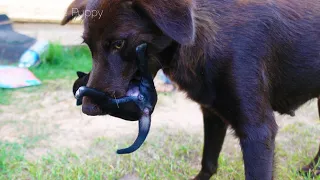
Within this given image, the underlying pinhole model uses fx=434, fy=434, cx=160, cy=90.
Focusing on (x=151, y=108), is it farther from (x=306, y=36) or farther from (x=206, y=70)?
(x=306, y=36)

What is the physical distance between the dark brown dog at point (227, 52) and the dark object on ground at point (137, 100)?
31 mm

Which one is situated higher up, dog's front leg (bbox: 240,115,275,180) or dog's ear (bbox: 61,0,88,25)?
dog's ear (bbox: 61,0,88,25)

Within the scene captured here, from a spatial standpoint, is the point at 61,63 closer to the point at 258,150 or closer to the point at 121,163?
the point at 121,163

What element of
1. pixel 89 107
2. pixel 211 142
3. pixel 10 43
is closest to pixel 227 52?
pixel 89 107

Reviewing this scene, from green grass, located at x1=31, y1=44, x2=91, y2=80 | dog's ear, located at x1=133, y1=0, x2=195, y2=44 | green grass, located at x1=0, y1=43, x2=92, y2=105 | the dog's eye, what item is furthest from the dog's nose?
green grass, located at x1=31, y1=44, x2=91, y2=80

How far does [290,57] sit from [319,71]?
7.0 inches

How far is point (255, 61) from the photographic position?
190 cm

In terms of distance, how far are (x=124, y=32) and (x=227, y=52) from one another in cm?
48

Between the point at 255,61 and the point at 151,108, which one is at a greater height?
the point at 255,61

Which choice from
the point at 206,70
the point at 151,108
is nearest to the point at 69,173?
the point at 151,108

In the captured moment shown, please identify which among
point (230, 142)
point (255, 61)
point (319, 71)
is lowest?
point (230, 142)

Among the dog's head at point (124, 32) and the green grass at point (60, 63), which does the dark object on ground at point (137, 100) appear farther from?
the green grass at point (60, 63)

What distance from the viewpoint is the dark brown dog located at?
5.42ft

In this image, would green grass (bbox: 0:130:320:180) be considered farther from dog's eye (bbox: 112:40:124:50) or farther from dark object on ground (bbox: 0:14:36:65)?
dark object on ground (bbox: 0:14:36:65)
